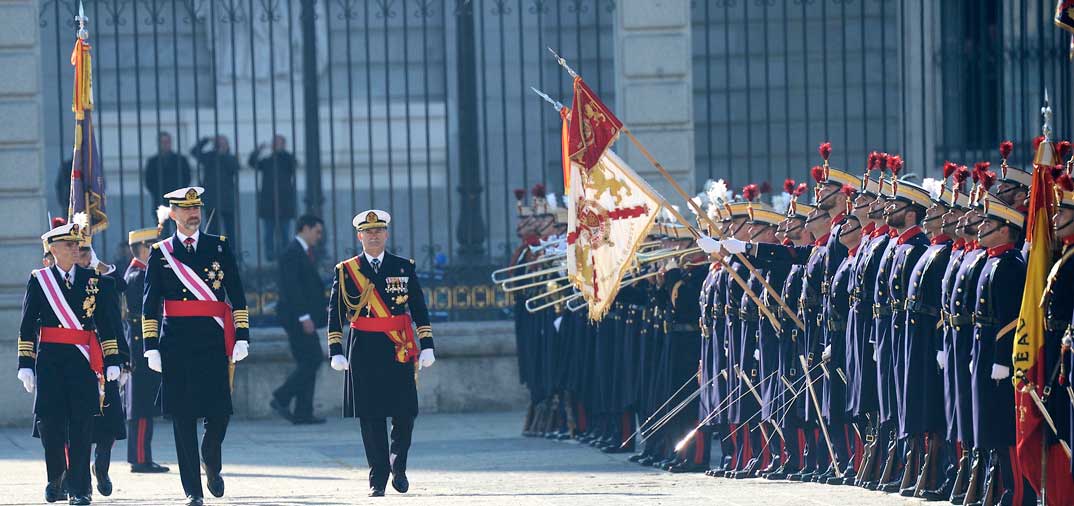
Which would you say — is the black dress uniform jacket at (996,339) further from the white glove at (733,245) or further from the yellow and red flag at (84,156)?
the yellow and red flag at (84,156)

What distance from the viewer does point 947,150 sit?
18.0 meters

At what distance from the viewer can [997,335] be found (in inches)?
362

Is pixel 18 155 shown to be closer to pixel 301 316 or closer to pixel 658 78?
pixel 301 316

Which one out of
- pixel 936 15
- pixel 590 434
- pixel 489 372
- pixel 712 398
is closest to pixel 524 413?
pixel 489 372

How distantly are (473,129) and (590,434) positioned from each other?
2.98 meters

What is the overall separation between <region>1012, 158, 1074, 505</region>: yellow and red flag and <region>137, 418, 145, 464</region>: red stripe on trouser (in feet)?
18.3

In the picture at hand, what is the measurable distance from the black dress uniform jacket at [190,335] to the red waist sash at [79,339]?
0.90 feet

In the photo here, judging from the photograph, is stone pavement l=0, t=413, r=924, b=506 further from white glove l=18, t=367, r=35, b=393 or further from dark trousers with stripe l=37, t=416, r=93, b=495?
white glove l=18, t=367, r=35, b=393

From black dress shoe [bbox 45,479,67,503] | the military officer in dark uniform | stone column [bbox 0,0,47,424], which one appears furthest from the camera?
stone column [bbox 0,0,47,424]

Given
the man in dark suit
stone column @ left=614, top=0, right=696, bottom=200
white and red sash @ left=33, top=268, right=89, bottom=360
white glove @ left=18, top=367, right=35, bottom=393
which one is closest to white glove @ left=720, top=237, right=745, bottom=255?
white and red sash @ left=33, top=268, right=89, bottom=360

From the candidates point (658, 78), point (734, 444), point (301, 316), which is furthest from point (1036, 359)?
point (301, 316)

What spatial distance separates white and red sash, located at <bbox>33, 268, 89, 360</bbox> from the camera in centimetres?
1041

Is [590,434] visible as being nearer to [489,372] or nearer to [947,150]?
[489,372]

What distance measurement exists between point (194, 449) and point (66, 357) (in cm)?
78
